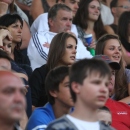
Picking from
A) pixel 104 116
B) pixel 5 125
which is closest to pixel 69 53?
pixel 104 116

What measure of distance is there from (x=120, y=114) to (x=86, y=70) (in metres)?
2.26

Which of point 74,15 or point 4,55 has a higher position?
point 4,55

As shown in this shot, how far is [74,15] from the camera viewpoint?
10.4 meters

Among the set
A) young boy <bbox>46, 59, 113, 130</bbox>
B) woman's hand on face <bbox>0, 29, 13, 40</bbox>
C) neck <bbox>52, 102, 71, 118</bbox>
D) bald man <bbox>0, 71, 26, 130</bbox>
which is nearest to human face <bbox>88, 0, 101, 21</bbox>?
woman's hand on face <bbox>0, 29, 13, 40</bbox>

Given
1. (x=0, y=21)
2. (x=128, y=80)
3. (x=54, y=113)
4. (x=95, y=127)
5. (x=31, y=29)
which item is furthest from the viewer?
(x=31, y=29)

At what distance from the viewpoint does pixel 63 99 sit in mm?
5953

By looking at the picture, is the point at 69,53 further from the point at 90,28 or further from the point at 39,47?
the point at 90,28

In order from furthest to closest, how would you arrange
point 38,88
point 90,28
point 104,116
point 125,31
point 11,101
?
point 90,28, point 125,31, point 38,88, point 104,116, point 11,101

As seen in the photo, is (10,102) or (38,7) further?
(38,7)

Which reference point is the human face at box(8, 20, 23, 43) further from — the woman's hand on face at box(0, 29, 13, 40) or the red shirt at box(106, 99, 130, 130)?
the red shirt at box(106, 99, 130, 130)

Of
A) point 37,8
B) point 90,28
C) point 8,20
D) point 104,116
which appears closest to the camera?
point 104,116

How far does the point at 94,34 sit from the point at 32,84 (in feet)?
10.2

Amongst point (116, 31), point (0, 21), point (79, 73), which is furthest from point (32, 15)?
point (79, 73)

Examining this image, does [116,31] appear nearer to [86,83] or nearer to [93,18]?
[93,18]
